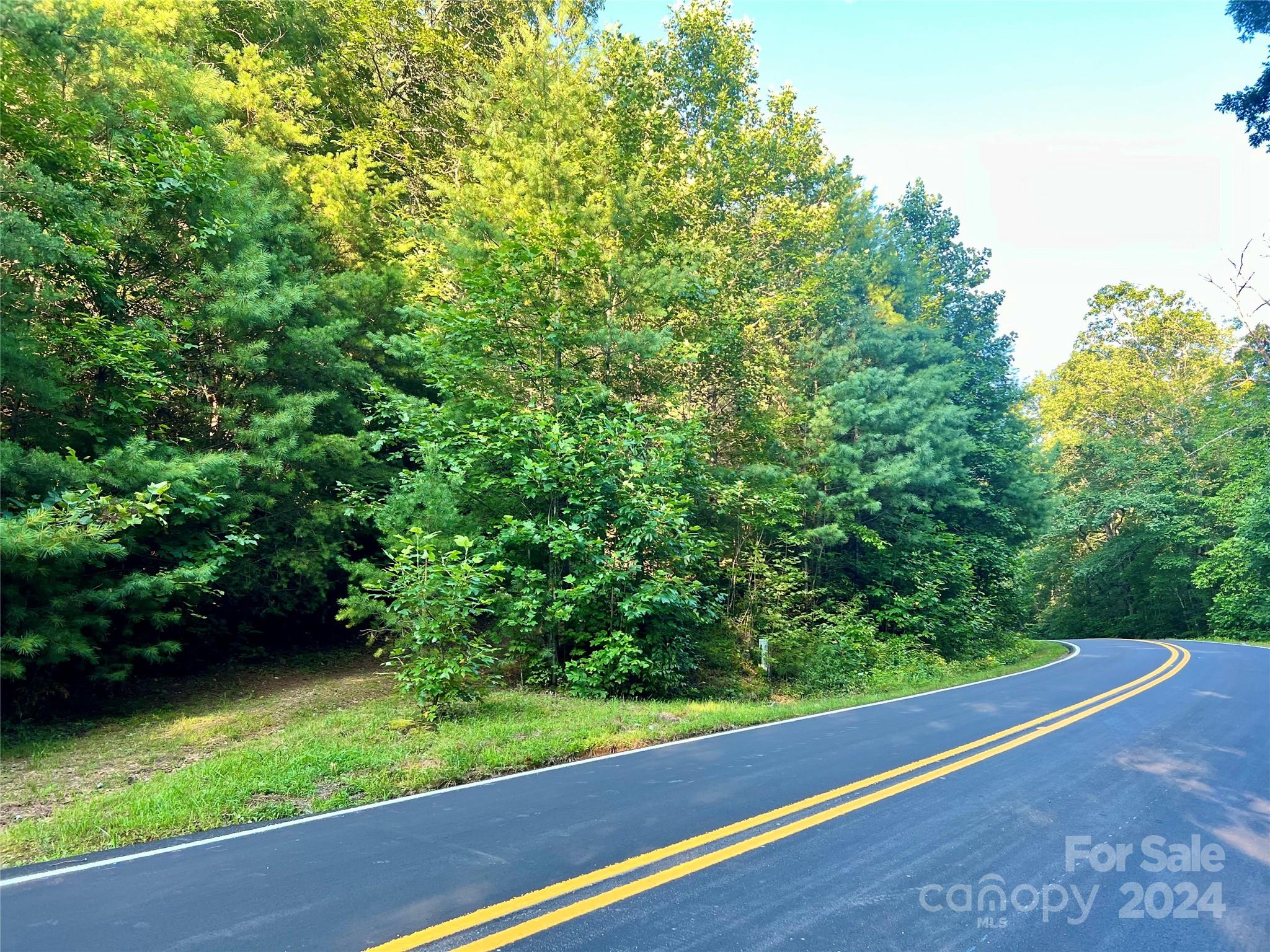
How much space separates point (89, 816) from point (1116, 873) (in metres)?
6.67

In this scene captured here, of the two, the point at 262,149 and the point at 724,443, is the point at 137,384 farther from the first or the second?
the point at 724,443

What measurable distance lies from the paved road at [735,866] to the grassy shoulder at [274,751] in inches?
17.5

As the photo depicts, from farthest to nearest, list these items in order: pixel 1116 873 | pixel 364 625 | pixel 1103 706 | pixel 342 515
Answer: pixel 364 625 → pixel 342 515 → pixel 1103 706 → pixel 1116 873

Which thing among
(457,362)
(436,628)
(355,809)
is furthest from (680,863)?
(457,362)

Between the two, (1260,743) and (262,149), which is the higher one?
(262,149)

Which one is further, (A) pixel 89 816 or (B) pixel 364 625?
(B) pixel 364 625

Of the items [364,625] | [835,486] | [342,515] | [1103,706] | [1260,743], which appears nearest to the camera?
[1260,743]

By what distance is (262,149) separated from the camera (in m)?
11.3

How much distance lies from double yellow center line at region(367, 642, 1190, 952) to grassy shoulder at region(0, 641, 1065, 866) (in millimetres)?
2512

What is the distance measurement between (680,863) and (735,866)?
1.03 feet

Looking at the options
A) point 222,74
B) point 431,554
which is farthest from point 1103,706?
point 222,74

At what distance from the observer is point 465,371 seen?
1145 cm

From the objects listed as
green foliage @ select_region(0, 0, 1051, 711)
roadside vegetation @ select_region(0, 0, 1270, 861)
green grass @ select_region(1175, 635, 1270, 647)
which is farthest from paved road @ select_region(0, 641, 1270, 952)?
green grass @ select_region(1175, 635, 1270, 647)

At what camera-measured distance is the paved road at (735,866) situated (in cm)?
298
